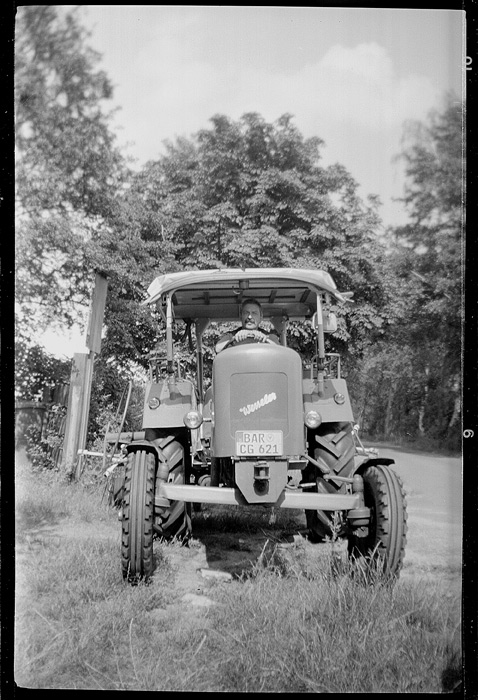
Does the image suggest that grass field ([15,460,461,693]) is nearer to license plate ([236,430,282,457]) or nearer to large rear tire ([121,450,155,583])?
large rear tire ([121,450,155,583])

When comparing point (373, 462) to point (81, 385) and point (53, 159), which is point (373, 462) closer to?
point (53, 159)

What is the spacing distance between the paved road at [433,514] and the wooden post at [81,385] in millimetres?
3356

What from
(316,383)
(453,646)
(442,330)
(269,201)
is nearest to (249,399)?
(316,383)

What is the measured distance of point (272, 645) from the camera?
261cm

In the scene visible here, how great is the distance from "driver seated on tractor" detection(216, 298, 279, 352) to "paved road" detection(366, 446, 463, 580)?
1298 millimetres

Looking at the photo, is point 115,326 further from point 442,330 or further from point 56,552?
point 442,330

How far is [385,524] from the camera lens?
11.2ft

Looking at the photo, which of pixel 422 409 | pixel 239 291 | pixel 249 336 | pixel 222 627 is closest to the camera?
pixel 222 627

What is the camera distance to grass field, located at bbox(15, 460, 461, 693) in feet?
7.97

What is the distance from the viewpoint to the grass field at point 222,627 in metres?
2.43

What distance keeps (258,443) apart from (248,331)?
3.32ft

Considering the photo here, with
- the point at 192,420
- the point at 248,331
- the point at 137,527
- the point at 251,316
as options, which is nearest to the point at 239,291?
the point at 251,316

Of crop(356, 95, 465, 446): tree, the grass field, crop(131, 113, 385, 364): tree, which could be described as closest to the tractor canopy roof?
crop(356, 95, 465, 446): tree

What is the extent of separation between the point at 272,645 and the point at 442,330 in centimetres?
176
